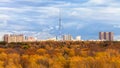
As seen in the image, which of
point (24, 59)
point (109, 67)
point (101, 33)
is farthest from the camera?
point (101, 33)

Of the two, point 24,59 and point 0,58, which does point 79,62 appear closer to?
point 24,59

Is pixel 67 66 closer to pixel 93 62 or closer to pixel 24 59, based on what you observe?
pixel 93 62

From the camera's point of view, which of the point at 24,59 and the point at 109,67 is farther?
the point at 24,59

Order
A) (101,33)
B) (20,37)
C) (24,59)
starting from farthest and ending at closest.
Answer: (101,33) < (20,37) < (24,59)

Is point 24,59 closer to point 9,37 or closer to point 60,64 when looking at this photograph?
point 60,64

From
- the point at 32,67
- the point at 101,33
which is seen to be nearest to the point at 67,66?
the point at 32,67

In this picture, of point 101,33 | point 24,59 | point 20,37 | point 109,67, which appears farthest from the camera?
point 101,33

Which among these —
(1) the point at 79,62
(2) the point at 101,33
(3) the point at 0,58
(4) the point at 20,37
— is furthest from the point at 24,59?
(2) the point at 101,33

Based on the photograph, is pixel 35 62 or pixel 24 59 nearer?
pixel 35 62
